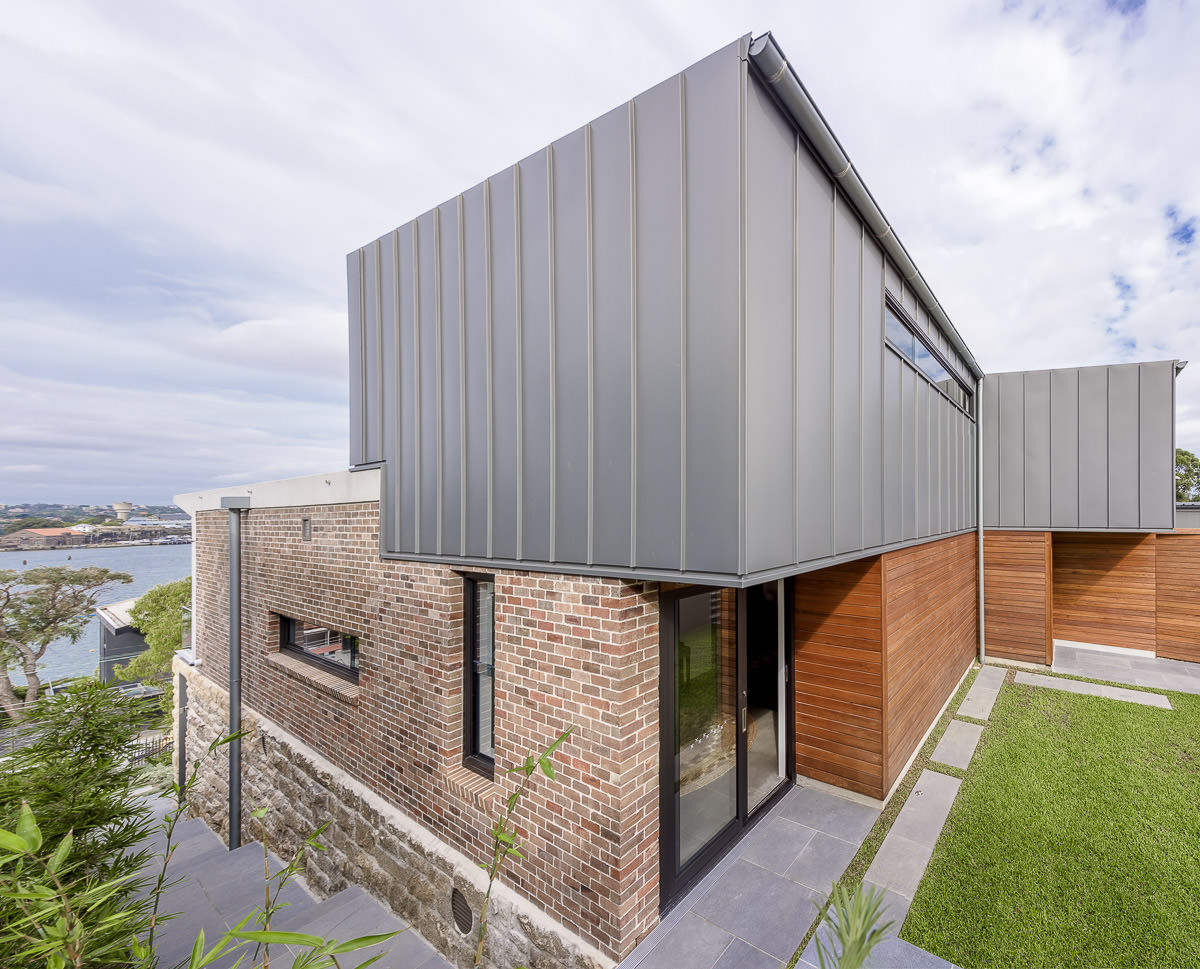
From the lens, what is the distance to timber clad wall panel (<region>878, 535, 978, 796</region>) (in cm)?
496

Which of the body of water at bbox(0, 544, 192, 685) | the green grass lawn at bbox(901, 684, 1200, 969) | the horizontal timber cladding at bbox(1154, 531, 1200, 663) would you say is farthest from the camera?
the body of water at bbox(0, 544, 192, 685)

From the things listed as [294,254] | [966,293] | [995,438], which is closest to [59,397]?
[294,254]

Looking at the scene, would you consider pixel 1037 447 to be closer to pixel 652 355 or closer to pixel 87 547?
pixel 652 355

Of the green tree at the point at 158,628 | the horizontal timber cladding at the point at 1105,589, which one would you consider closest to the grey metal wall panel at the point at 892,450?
the horizontal timber cladding at the point at 1105,589

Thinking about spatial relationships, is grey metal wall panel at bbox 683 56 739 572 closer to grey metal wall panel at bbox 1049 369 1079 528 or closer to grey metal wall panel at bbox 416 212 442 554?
grey metal wall panel at bbox 416 212 442 554

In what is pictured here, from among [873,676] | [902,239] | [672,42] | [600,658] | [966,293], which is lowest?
[873,676]

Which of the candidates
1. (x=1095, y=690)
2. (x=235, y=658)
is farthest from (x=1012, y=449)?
(x=235, y=658)

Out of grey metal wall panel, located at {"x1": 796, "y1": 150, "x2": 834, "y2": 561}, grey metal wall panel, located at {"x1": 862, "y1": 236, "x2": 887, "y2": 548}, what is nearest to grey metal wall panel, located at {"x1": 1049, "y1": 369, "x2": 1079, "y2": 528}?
grey metal wall panel, located at {"x1": 862, "y1": 236, "x2": 887, "y2": 548}

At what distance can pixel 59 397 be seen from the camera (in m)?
44.0

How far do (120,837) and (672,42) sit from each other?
7443mm

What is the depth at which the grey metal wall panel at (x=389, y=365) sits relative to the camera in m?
4.86

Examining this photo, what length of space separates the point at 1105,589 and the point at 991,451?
3930mm

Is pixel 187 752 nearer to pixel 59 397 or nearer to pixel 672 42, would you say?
pixel 672 42

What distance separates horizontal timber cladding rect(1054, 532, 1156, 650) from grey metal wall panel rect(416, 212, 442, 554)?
41.9ft
